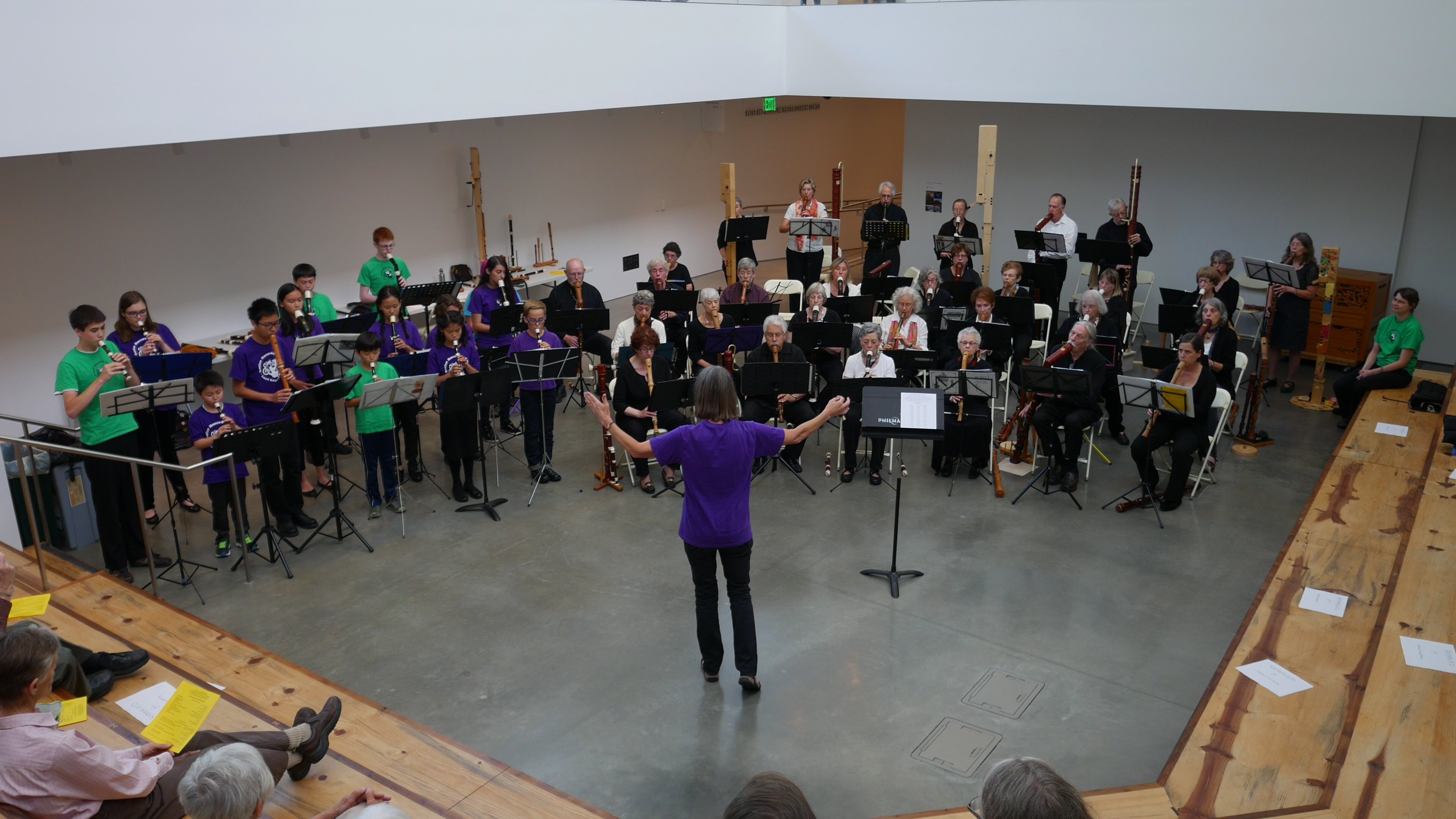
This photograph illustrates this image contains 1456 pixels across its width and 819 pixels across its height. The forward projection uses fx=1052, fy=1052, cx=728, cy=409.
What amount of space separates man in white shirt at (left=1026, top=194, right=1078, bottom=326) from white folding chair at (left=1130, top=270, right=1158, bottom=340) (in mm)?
877

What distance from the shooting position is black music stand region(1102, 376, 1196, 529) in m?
7.48

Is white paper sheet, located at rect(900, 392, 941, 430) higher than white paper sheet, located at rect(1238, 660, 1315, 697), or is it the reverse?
white paper sheet, located at rect(900, 392, 941, 430)

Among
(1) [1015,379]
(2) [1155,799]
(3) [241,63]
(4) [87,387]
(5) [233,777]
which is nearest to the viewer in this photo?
(5) [233,777]

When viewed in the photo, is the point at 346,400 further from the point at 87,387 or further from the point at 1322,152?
the point at 1322,152

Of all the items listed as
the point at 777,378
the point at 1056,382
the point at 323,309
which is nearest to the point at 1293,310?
the point at 1056,382

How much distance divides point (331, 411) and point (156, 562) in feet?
5.11

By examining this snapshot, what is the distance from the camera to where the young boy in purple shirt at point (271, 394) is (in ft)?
24.0

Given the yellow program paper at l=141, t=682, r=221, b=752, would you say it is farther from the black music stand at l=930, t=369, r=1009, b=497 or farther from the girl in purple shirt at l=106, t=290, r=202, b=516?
the black music stand at l=930, t=369, r=1009, b=497

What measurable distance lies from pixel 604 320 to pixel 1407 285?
8.47 m

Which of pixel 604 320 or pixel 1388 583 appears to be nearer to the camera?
pixel 1388 583

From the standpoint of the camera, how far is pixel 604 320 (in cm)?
895

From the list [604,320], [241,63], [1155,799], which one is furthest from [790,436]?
[241,63]

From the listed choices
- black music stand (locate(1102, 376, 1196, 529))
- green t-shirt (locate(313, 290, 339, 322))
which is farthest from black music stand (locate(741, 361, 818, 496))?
green t-shirt (locate(313, 290, 339, 322))

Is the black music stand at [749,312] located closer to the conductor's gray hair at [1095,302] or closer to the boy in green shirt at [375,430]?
the conductor's gray hair at [1095,302]
